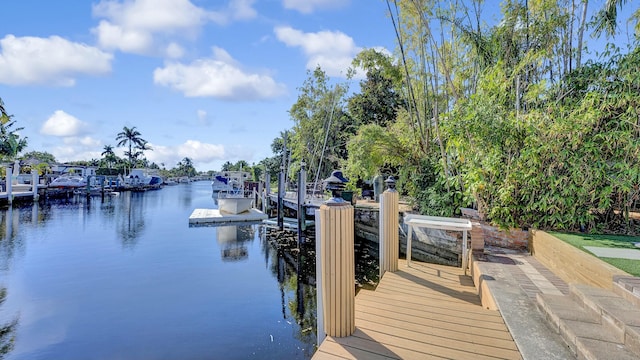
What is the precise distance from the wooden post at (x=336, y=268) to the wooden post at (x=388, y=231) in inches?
69.6

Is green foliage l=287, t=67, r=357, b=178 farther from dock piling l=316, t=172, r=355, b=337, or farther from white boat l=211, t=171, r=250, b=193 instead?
dock piling l=316, t=172, r=355, b=337

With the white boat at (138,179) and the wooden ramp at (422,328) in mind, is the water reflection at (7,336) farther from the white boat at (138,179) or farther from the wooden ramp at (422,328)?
the white boat at (138,179)

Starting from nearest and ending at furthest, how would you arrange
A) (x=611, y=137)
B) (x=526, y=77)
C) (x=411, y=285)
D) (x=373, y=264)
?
(x=411, y=285), (x=611, y=137), (x=526, y=77), (x=373, y=264)

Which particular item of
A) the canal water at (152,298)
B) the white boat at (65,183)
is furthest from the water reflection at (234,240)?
the white boat at (65,183)

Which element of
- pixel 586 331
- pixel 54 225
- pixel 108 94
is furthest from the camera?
pixel 54 225

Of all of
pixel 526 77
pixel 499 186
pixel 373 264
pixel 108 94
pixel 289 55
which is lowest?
pixel 373 264

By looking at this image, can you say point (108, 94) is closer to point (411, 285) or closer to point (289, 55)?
point (289, 55)

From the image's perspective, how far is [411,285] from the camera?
360cm

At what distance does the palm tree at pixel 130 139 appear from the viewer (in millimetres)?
49031

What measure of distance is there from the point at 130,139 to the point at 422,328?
5674 centimetres

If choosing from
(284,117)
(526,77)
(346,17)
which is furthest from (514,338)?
(284,117)

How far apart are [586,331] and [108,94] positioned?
15108 millimetres

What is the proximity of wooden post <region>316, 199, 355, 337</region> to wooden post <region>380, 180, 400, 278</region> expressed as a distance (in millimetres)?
1767

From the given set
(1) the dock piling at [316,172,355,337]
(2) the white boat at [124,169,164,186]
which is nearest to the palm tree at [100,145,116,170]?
(2) the white boat at [124,169,164,186]
